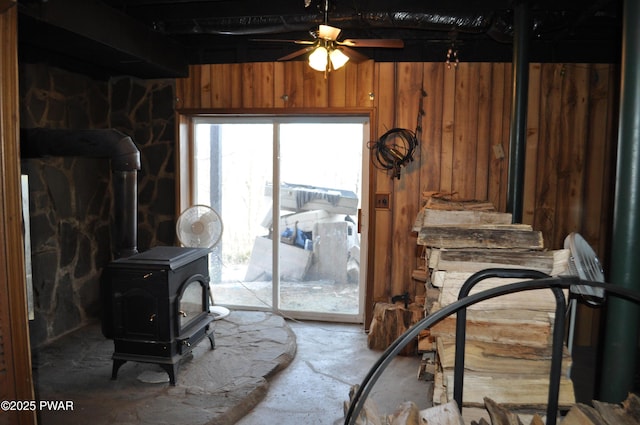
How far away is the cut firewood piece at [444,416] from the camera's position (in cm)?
161

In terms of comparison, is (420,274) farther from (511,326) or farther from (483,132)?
(511,326)

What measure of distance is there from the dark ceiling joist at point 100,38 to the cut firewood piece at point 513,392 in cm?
Result: 337

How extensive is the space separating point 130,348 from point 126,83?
2.97 meters

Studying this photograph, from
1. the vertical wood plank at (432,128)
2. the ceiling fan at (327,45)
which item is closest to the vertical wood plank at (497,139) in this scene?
the vertical wood plank at (432,128)

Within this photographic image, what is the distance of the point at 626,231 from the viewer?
74.7 inches

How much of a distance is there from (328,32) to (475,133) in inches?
85.1

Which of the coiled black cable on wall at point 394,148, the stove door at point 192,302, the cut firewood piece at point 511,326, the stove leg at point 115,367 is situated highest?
the coiled black cable on wall at point 394,148

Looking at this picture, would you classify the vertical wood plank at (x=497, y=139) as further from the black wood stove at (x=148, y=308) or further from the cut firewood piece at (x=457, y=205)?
the black wood stove at (x=148, y=308)

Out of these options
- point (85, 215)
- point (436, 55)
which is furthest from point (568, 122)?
point (85, 215)

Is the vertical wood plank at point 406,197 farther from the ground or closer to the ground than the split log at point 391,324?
farther from the ground

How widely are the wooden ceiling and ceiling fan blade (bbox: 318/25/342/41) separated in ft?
0.62

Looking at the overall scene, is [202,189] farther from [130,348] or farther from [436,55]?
[436,55]

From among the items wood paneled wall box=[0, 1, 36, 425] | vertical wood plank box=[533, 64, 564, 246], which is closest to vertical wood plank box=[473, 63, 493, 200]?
vertical wood plank box=[533, 64, 564, 246]

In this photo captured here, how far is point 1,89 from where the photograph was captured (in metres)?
1.80
